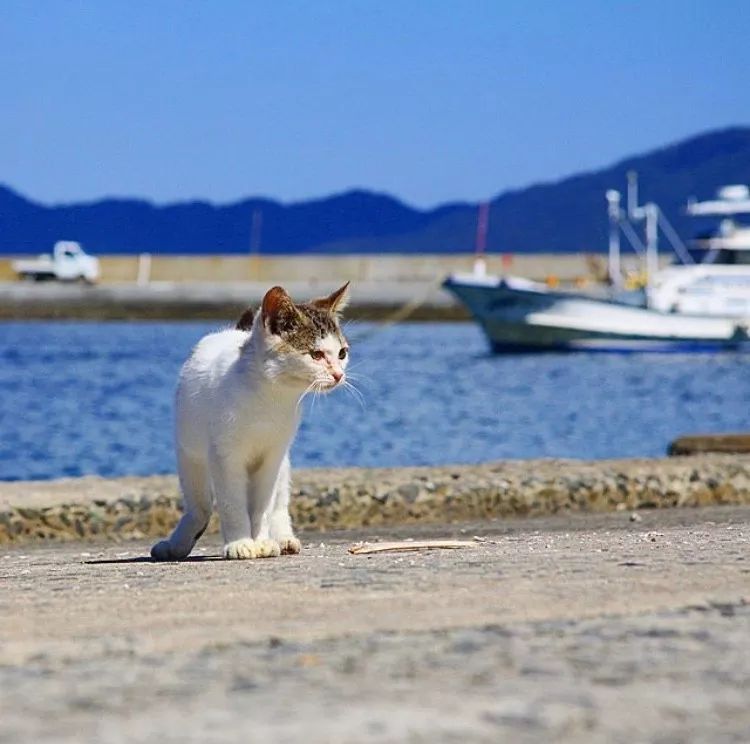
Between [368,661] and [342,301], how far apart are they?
360 centimetres

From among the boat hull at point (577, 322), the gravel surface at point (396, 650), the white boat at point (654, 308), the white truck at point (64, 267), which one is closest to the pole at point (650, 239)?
the white boat at point (654, 308)

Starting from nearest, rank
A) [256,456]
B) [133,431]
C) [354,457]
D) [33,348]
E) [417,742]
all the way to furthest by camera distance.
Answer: [417,742], [256,456], [354,457], [133,431], [33,348]

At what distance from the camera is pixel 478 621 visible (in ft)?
15.0

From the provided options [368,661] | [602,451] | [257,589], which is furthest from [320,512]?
[602,451]

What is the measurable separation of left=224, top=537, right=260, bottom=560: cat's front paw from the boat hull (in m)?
43.6

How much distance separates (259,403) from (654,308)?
151ft

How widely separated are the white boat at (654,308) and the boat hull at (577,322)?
0.03 metres

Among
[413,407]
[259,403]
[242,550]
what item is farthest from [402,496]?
[413,407]

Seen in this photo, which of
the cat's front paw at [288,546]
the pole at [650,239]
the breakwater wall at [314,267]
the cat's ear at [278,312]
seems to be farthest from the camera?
the breakwater wall at [314,267]

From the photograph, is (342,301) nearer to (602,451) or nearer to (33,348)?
(602,451)

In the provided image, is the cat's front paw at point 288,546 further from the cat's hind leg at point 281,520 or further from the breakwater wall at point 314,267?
the breakwater wall at point 314,267

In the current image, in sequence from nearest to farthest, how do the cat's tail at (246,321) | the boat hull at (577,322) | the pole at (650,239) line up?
the cat's tail at (246,321)
the boat hull at (577,322)
the pole at (650,239)

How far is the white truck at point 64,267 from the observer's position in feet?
289

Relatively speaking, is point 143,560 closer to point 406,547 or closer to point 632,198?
point 406,547
